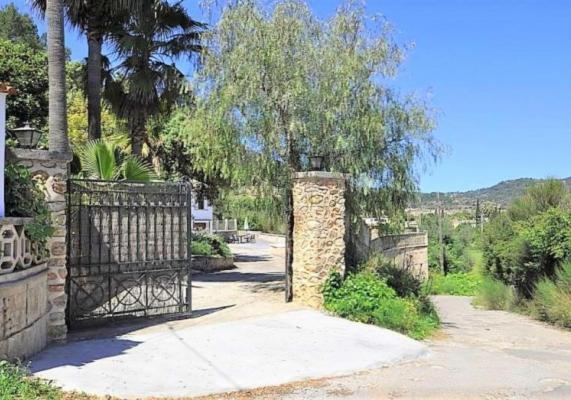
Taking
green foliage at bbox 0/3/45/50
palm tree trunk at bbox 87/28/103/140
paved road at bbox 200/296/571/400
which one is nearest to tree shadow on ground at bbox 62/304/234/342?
paved road at bbox 200/296/571/400

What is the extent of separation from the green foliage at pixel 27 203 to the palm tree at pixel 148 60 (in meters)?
8.78

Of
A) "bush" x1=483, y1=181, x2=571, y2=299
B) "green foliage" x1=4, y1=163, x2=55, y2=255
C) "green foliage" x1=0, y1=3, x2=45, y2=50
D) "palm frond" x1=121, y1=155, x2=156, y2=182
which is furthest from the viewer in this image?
"green foliage" x1=0, y1=3, x2=45, y2=50

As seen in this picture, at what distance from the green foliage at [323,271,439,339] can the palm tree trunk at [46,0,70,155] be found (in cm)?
567

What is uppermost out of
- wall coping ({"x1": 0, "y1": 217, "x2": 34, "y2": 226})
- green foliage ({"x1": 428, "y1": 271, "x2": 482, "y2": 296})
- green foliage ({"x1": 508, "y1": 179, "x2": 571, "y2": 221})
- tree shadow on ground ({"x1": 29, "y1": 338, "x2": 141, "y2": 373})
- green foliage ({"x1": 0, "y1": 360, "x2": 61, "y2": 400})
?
green foliage ({"x1": 508, "y1": 179, "x2": 571, "y2": 221})

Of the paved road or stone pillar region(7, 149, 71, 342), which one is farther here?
stone pillar region(7, 149, 71, 342)

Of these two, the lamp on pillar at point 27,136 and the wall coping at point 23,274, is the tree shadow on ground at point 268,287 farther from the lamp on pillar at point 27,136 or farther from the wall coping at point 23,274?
the lamp on pillar at point 27,136

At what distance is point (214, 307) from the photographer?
11.9m

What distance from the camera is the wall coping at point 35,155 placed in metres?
7.74

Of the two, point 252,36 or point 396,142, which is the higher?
point 252,36

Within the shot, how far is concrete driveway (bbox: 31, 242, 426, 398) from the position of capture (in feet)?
20.6

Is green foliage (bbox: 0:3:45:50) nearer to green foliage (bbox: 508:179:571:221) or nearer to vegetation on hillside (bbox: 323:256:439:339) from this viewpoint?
green foliage (bbox: 508:179:571:221)

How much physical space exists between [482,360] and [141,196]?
20.0 feet

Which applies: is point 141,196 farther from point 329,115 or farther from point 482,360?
point 482,360

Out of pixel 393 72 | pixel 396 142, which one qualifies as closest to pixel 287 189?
pixel 396 142
